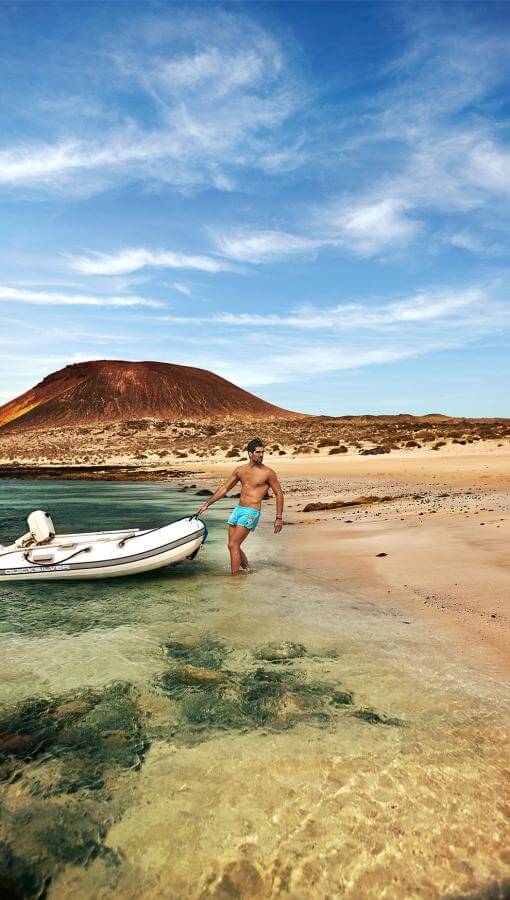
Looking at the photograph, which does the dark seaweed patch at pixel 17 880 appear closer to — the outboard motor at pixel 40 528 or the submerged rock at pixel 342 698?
the submerged rock at pixel 342 698

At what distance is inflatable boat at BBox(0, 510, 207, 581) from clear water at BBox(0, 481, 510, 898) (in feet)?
5.95

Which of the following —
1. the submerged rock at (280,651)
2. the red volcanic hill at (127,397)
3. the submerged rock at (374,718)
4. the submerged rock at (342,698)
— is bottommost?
the submerged rock at (280,651)

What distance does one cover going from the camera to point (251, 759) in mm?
4316

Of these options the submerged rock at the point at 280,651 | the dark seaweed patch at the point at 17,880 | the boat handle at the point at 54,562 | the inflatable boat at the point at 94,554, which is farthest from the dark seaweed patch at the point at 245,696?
the boat handle at the point at 54,562

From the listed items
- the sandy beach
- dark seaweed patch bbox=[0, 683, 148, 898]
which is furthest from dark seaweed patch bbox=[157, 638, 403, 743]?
the sandy beach

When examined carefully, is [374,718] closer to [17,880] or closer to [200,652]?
[200,652]

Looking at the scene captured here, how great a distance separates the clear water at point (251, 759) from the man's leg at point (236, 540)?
2.07 m

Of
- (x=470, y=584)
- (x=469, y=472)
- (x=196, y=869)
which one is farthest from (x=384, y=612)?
(x=469, y=472)

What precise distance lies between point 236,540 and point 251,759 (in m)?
5.72

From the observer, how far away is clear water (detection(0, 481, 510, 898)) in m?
3.22

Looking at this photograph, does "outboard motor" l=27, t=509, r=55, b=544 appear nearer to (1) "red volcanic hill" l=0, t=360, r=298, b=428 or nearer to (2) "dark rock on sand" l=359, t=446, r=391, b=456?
(2) "dark rock on sand" l=359, t=446, r=391, b=456

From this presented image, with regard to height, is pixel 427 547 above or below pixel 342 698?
above

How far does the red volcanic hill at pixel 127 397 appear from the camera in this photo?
132m

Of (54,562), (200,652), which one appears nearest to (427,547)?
(200,652)
